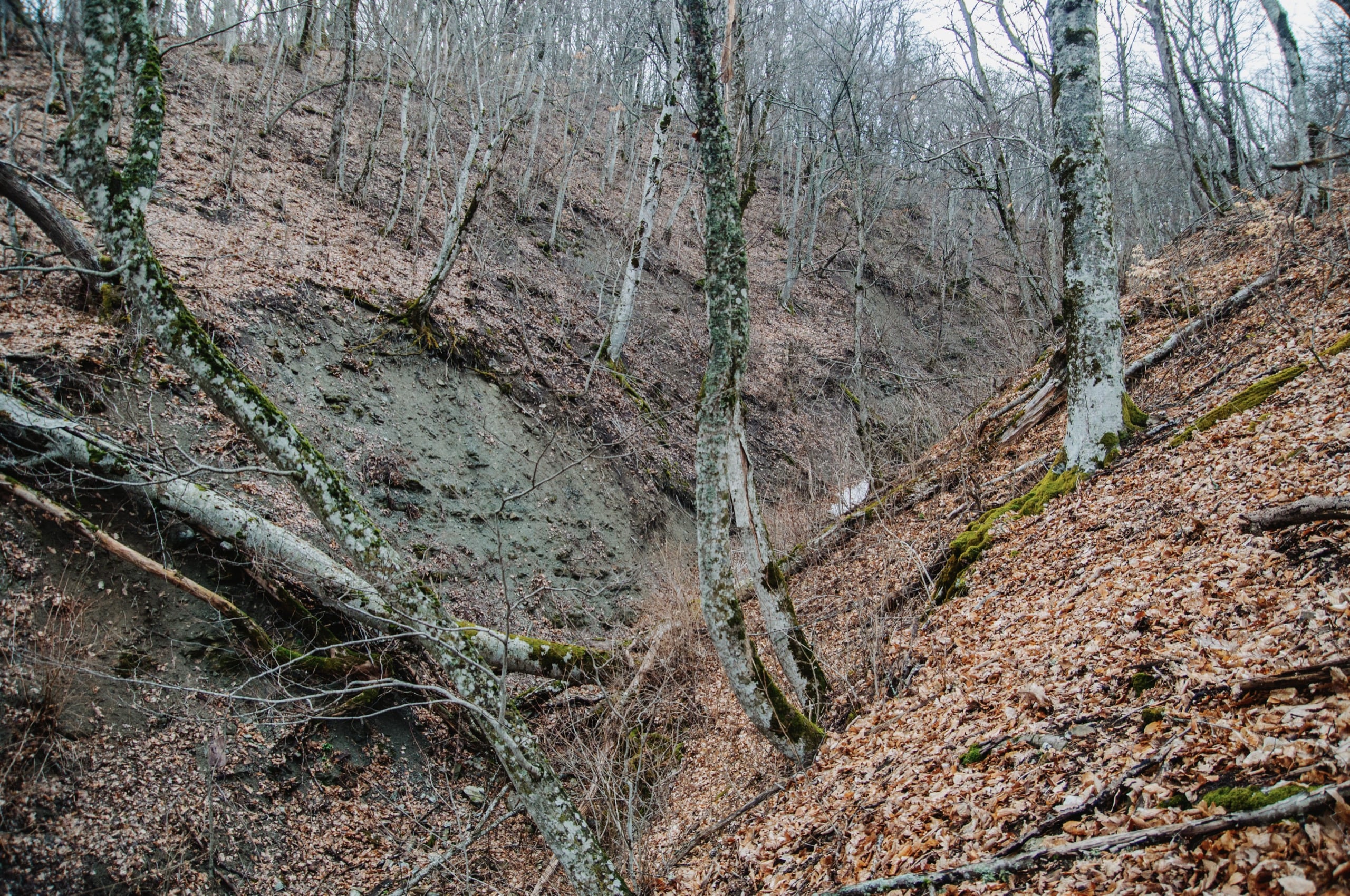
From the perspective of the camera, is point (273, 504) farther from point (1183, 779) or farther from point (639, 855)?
point (1183, 779)

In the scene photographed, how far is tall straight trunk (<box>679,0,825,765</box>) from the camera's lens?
16.6ft

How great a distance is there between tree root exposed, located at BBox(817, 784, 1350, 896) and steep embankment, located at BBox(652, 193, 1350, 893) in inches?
1.5

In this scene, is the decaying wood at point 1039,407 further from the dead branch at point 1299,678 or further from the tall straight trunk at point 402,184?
the tall straight trunk at point 402,184

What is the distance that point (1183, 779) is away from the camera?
2.74 metres

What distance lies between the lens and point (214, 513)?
6219mm

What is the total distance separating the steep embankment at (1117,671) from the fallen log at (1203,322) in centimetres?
11

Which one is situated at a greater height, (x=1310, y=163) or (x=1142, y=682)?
(x=1310, y=163)

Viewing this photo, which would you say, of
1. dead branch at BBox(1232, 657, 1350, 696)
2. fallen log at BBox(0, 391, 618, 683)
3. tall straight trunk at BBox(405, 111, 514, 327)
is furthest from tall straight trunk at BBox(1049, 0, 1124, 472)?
tall straight trunk at BBox(405, 111, 514, 327)

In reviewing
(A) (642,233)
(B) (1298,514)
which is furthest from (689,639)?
(A) (642,233)

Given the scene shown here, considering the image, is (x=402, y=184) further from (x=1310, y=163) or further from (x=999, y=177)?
(x=1310, y=163)

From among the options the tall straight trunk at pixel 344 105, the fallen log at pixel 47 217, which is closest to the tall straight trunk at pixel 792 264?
the tall straight trunk at pixel 344 105

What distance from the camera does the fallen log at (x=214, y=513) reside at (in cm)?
570

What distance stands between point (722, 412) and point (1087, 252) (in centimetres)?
378

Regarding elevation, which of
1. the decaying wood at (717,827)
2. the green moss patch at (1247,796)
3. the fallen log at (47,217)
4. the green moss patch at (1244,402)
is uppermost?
the fallen log at (47,217)
